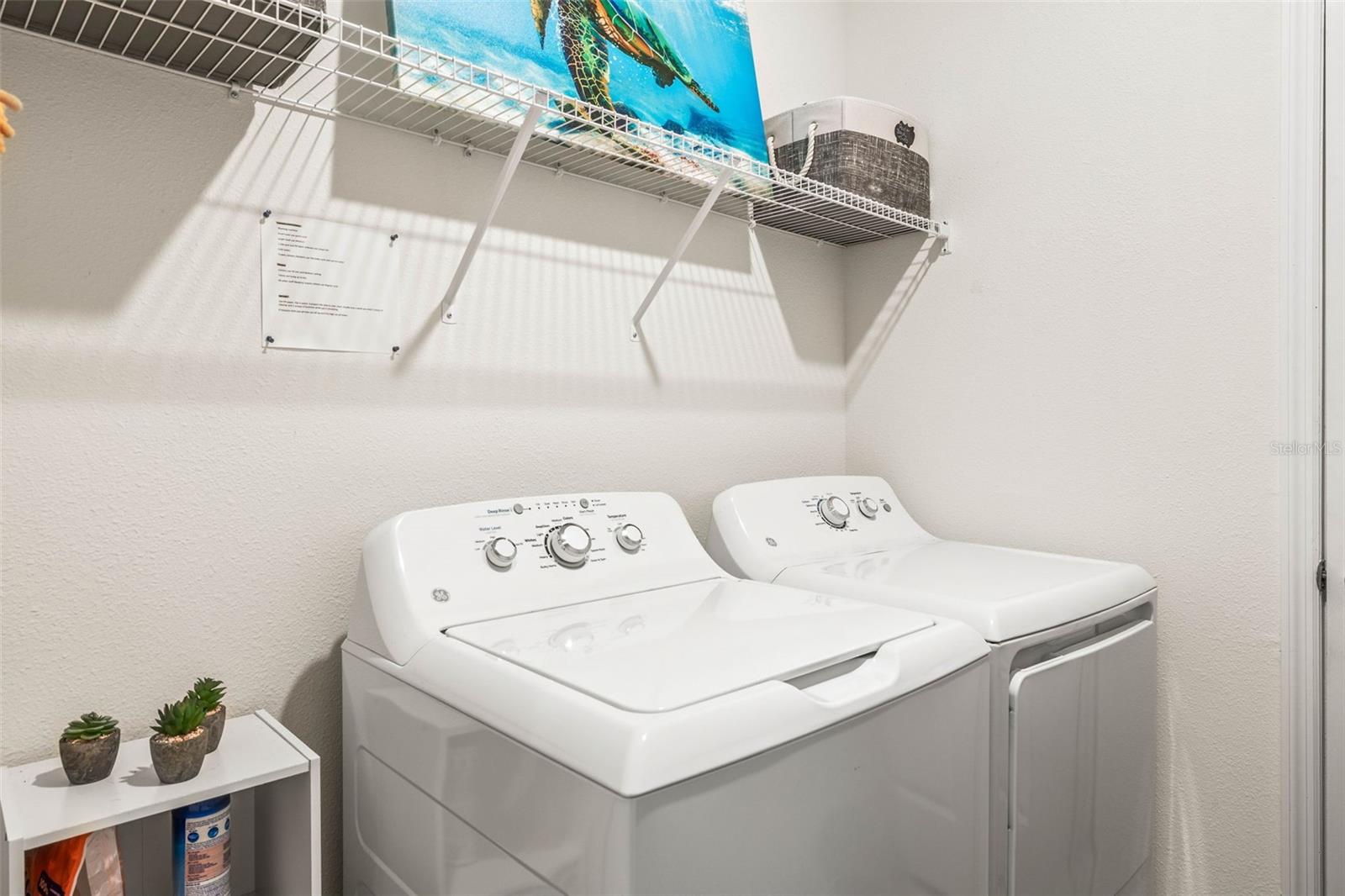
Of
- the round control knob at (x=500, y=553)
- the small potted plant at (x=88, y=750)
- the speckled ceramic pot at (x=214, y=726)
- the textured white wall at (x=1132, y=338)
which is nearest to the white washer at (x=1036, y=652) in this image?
the textured white wall at (x=1132, y=338)

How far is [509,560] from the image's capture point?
3.85 feet

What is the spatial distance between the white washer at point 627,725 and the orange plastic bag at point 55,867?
33 centimetres

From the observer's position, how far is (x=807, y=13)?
6.60 ft

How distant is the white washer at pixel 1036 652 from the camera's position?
112cm

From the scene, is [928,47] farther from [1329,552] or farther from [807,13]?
[1329,552]

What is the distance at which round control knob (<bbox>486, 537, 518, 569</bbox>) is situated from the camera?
116 centimetres

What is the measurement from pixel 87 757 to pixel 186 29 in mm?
873

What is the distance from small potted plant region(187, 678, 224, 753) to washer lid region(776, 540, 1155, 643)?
88 centimetres

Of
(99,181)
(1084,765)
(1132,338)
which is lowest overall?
(1084,765)

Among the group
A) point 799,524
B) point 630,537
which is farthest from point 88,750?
point 799,524

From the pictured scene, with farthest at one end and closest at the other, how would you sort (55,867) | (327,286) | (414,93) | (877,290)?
(877,290)
(327,286)
(414,93)
(55,867)

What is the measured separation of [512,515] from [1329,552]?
139cm

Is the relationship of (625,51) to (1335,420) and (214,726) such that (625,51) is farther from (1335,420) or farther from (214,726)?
(1335,420)
